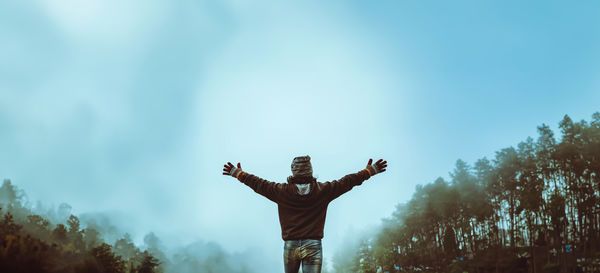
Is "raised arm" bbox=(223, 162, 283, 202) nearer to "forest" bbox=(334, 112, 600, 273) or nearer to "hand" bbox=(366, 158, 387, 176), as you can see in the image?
"hand" bbox=(366, 158, 387, 176)

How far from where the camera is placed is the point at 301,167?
600 centimetres

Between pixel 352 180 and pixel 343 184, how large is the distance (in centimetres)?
16

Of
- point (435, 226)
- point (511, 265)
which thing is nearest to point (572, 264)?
point (511, 265)

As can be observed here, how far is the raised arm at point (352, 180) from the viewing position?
6.01 metres

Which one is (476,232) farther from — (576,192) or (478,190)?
(576,192)

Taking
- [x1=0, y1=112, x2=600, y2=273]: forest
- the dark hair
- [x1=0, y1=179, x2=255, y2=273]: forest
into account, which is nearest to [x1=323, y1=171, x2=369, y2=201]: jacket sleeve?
the dark hair

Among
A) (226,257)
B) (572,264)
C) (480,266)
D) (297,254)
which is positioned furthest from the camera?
(226,257)

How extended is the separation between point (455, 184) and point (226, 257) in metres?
155

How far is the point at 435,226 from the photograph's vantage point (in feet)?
231

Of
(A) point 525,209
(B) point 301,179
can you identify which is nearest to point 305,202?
(B) point 301,179

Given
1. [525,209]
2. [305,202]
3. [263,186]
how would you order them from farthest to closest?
[525,209] → [263,186] → [305,202]

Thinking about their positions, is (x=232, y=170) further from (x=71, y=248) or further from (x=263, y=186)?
(x=71, y=248)

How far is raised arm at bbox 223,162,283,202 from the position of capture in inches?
240

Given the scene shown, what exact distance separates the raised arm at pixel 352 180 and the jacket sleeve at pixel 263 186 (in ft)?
2.08
